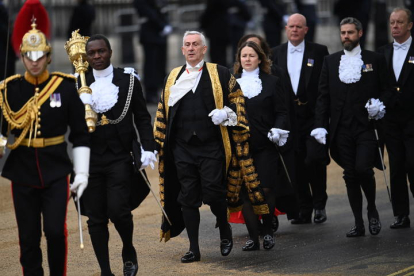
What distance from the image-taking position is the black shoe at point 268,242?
9.01 m

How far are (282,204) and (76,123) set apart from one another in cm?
→ 321

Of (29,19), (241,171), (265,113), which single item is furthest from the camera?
(265,113)

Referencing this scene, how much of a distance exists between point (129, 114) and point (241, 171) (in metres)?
1.32

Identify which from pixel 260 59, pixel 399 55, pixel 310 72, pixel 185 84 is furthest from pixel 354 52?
pixel 185 84

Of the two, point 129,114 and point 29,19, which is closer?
point 29,19

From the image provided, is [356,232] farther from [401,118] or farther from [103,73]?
[103,73]

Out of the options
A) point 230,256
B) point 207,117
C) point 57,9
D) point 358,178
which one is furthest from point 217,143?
point 57,9

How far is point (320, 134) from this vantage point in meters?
9.56

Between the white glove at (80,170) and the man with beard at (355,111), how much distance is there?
10.3ft

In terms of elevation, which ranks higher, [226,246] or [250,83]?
[250,83]

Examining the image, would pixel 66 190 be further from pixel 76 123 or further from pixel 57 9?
pixel 57 9

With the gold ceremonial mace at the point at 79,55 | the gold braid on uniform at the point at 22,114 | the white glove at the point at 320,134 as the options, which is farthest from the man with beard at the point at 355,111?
the gold braid on uniform at the point at 22,114

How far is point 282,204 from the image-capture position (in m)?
9.75

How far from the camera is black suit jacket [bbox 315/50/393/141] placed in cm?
952
